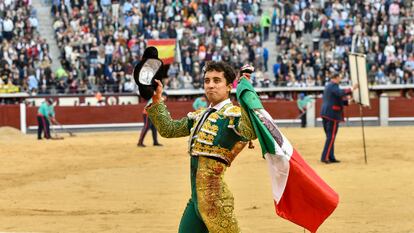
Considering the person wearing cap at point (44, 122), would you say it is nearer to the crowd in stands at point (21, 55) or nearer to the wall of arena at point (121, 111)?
the wall of arena at point (121, 111)

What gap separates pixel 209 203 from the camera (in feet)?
16.7

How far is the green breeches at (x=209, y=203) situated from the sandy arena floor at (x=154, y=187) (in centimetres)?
330

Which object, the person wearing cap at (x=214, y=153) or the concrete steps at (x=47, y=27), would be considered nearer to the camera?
the person wearing cap at (x=214, y=153)

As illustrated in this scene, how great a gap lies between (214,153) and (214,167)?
8cm

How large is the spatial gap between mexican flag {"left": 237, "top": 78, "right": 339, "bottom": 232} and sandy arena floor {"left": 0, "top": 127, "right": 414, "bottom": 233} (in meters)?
3.23

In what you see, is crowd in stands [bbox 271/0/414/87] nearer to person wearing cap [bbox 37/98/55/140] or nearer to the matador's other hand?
person wearing cap [bbox 37/98/55/140]

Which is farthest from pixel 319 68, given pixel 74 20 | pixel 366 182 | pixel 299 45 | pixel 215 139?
pixel 215 139

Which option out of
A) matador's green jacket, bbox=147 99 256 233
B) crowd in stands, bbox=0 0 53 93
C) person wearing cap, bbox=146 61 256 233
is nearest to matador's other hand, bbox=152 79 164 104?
person wearing cap, bbox=146 61 256 233

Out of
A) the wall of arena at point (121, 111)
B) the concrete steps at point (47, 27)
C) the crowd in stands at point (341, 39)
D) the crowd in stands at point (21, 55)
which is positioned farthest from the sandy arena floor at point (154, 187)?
the crowd in stands at point (341, 39)

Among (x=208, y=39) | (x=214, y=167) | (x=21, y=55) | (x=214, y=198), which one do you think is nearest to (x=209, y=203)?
(x=214, y=198)

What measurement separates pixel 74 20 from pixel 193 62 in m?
4.23

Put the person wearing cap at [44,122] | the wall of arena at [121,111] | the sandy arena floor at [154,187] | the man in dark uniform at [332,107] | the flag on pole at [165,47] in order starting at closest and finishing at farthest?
the sandy arena floor at [154,187], the man in dark uniform at [332,107], the person wearing cap at [44,122], the wall of arena at [121,111], the flag on pole at [165,47]

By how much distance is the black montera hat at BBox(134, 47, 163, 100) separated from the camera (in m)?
5.20

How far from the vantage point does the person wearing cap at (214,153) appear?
5086 millimetres
